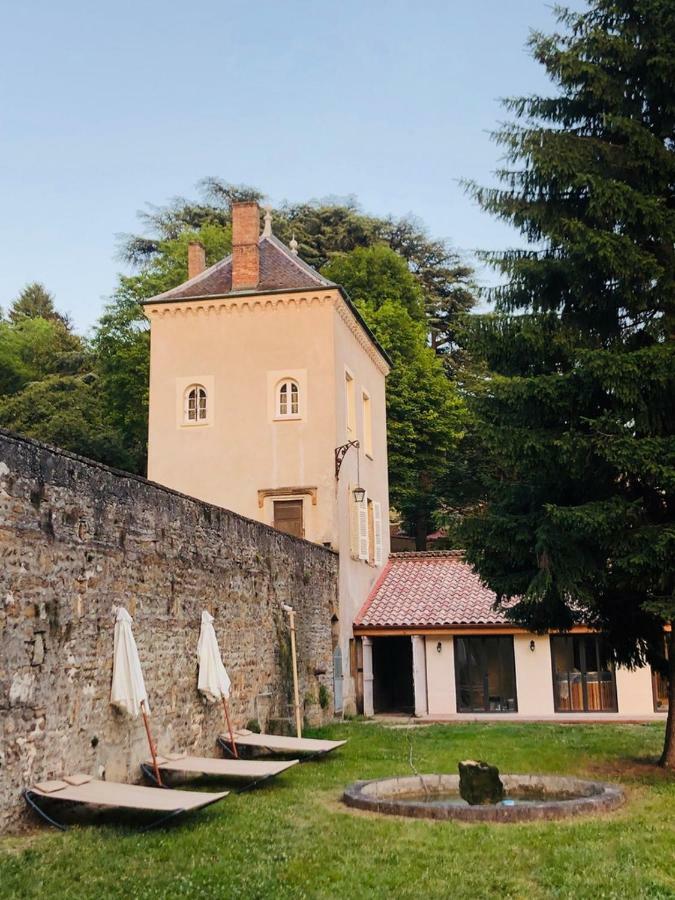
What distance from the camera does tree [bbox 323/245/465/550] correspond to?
32.8m

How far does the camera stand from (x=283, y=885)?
23.9ft

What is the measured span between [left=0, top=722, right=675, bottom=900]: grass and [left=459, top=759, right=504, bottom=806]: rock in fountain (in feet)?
4.07

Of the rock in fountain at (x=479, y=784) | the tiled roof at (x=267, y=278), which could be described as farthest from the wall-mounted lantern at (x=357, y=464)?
the rock in fountain at (x=479, y=784)

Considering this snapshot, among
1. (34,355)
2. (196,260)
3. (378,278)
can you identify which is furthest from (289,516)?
(34,355)

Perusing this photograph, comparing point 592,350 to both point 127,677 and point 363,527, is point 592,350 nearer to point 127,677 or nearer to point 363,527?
point 127,677

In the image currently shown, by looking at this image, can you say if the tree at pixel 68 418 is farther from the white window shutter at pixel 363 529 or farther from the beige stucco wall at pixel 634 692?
the beige stucco wall at pixel 634 692

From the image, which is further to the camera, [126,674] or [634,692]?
[634,692]

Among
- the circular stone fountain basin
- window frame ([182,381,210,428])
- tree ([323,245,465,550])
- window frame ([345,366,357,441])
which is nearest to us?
the circular stone fountain basin

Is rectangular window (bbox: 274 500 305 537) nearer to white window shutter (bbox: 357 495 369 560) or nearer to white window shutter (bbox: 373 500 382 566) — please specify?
white window shutter (bbox: 357 495 369 560)

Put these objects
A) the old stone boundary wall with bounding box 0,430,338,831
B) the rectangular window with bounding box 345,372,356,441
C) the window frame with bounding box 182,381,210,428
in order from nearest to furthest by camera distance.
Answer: the old stone boundary wall with bounding box 0,430,338,831 < the window frame with bounding box 182,381,210,428 < the rectangular window with bounding box 345,372,356,441

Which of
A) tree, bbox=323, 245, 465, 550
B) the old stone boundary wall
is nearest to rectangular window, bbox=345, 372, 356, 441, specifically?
the old stone boundary wall

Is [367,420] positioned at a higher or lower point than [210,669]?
higher

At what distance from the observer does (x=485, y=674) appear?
2247 centimetres

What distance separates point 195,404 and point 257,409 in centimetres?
159
